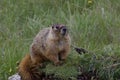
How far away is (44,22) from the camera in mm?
6418

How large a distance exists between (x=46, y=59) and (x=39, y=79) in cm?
24

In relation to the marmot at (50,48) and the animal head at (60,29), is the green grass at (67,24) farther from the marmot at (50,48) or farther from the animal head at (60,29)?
the animal head at (60,29)

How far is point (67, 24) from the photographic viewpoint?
242 inches

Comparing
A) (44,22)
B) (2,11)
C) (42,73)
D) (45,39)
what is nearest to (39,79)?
(42,73)

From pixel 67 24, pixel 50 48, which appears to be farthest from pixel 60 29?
pixel 67 24

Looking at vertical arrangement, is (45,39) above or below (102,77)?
above

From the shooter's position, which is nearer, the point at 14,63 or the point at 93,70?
the point at 93,70

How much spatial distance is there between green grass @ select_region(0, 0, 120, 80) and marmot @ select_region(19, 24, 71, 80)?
7.4 inches

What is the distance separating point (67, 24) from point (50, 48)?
1829 mm

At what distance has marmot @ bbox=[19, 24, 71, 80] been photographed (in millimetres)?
4340

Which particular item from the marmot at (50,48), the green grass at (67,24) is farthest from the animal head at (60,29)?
the green grass at (67,24)

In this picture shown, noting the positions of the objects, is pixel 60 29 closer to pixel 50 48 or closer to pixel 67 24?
pixel 50 48

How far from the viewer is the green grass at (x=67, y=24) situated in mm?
4617

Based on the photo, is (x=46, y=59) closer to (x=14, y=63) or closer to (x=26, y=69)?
(x=26, y=69)
